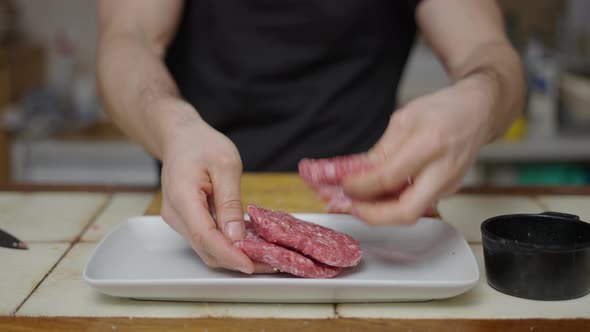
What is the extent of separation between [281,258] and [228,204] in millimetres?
100

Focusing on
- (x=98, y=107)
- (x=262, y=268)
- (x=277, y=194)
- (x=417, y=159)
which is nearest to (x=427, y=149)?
(x=417, y=159)

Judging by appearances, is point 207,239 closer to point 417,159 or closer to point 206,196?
point 206,196

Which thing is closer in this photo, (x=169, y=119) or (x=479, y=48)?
(x=169, y=119)

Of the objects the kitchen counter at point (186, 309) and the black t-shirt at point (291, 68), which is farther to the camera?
the black t-shirt at point (291, 68)

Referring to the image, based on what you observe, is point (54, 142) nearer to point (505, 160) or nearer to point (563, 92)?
point (505, 160)

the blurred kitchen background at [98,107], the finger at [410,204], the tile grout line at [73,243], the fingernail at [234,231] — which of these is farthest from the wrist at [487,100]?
the blurred kitchen background at [98,107]

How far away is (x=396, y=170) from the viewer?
2.61 feet

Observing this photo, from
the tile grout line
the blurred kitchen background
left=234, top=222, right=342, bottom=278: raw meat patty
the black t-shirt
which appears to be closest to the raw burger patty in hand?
A: left=234, top=222, right=342, bottom=278: raw meat patty

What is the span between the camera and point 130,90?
1.20m

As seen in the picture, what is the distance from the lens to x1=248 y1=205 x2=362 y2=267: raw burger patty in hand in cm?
84

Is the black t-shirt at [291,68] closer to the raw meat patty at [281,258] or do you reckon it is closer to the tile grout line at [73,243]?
the tile grout line at [73,243]

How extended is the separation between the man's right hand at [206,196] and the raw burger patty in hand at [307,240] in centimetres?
3

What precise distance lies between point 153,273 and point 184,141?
18 centimetres

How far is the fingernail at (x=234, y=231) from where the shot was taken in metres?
0.86
